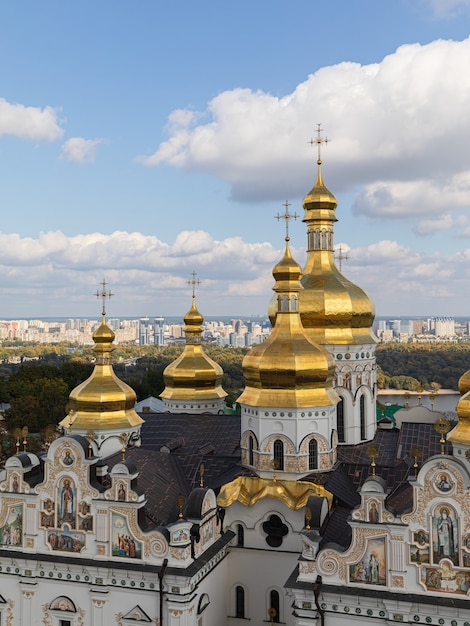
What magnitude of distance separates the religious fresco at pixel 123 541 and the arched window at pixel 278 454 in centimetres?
412

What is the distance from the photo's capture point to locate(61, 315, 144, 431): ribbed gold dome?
18359mm

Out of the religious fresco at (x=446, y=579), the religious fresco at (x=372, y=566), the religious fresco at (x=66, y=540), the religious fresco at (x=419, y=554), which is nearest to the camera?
the religious fresco at (x=446, y=579)

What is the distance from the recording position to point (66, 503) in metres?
13.9

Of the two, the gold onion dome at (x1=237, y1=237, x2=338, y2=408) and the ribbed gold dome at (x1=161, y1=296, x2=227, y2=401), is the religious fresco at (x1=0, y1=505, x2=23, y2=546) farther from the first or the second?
the ribbed gold dome at (x1=161, y1=296, x2=227, y2=401)

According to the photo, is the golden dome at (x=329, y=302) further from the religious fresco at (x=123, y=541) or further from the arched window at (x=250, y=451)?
the religious fresco at (x=123, y=541)

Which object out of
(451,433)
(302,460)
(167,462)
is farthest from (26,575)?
(451,433)

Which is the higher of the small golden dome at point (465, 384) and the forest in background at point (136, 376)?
the small golden dome at point (465, 384)

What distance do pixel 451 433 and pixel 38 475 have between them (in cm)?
959

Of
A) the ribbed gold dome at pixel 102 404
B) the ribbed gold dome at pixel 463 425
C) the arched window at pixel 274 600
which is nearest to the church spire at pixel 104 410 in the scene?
the ribbed gold dome at pixel 102 404

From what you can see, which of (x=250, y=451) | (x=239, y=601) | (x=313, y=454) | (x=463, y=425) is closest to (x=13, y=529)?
(x=239, y=601)

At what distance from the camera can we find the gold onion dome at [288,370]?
51.2 ft

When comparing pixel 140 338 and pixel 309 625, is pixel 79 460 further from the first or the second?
pixel 140 338

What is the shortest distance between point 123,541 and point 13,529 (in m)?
2.76

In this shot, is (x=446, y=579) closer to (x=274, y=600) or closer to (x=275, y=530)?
(x=275, y=530)
